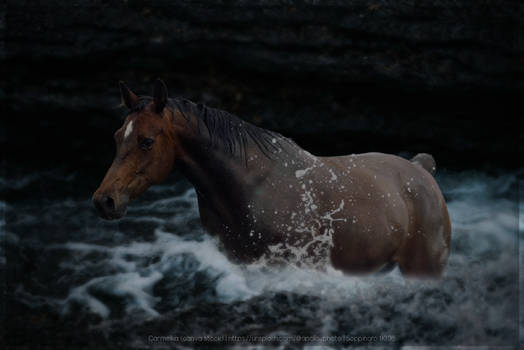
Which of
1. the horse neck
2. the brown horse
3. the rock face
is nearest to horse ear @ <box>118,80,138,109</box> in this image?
the brown horse

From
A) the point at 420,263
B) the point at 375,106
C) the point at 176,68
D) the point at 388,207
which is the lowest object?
the point at 420,263

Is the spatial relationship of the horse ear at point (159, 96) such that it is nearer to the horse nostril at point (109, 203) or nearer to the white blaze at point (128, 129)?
the white blaze at point (128, 129)

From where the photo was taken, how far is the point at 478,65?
3986 mm

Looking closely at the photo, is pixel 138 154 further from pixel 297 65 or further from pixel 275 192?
pixel 297 65

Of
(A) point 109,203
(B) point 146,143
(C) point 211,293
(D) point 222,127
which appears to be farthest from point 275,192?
(C) point 211,293

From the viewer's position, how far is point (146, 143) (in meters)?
2.10

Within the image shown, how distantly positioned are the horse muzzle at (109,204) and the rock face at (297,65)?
2.23 m

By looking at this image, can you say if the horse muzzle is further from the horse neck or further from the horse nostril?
the horse neck

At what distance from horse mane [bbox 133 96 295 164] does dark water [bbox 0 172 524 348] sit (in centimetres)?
55

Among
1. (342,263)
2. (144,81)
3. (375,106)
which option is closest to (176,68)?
(144,81)

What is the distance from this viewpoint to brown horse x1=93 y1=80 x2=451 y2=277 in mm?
2119

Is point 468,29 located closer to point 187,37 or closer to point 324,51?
point 324,51

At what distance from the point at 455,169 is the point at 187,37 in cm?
254

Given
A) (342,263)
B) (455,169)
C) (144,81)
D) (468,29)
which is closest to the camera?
(342,263)
